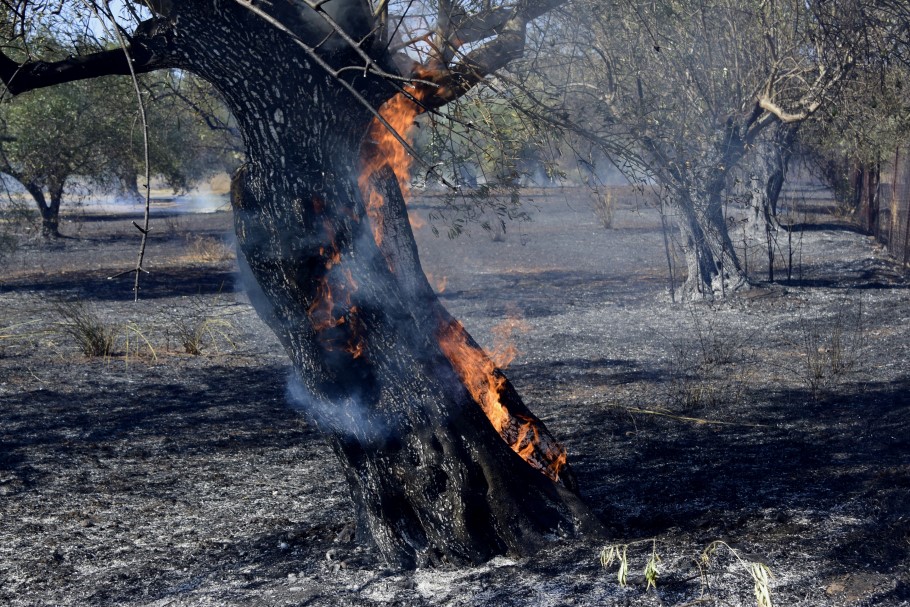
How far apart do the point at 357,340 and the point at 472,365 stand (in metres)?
0.78

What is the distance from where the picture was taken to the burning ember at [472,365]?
183 inches

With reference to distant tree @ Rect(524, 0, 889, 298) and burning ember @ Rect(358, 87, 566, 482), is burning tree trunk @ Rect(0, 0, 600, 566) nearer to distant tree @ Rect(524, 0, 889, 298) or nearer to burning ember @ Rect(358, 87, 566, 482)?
burning ember @ Rect(358, 87, 566, 482)

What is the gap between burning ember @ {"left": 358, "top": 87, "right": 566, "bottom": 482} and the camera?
465 cm

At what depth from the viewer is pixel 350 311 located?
423 cm

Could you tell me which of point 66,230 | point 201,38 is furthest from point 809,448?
point 66,230

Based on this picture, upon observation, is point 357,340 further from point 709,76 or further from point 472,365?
point 709,76

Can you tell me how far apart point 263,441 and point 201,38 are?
140 inches

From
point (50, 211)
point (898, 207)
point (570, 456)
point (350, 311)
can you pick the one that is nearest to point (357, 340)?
point (350, 311)

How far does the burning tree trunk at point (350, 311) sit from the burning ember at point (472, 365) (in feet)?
0.77

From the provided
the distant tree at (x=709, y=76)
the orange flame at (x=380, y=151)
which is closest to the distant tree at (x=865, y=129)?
the distant tree at (x=709, y=76)

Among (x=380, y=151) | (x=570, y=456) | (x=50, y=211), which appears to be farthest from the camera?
(x=50, y=211)

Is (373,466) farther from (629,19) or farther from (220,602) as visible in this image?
(629,19)

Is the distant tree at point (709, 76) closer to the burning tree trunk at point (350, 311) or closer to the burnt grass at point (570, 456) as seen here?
the burnt grass at point (570, 456)

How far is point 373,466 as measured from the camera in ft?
14.2
